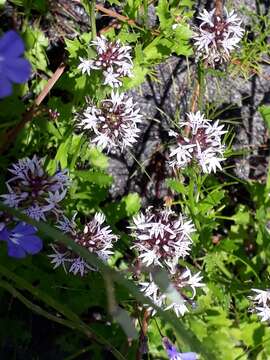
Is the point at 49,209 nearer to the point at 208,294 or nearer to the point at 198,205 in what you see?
the point at 198,205

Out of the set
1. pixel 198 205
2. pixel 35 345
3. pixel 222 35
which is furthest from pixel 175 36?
pixel 35 345

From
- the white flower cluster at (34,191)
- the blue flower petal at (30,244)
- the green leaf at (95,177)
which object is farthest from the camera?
the green leaf at (95,177)

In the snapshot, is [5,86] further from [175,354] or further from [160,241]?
[175,354]

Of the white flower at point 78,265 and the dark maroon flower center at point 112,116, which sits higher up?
the dark maroon flower center at point 112,116

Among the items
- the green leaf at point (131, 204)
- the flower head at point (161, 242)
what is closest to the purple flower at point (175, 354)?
the flower head at point (161, 242)

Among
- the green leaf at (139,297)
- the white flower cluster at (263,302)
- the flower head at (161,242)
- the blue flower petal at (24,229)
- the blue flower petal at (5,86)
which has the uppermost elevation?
the blue flower petal at (5,86)

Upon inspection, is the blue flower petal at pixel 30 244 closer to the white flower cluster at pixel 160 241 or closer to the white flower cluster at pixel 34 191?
the white flower cluster at pixel 34 191

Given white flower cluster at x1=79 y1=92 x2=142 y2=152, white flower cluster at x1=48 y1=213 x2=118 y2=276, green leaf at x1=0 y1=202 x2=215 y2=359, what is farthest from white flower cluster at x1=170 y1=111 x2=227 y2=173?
green leaf at x1=0 y1=202 x2=215 y2=359

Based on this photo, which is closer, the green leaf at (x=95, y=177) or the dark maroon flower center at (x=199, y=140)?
the dark maroon flower center at (x=199, y=140)

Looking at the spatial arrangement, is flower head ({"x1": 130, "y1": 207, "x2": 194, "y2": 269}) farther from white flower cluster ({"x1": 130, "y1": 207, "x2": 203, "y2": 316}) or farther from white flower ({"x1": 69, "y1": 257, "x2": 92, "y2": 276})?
white flower ({"x1": 69, "y1": 257, "x2": 92, "y2": 276})
